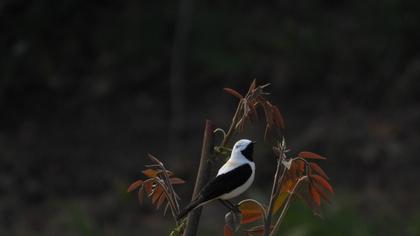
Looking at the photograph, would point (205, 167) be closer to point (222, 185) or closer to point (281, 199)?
point (222, 185)

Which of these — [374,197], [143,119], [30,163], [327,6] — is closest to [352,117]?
[374,197]

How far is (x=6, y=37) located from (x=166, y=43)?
1386 millimetres

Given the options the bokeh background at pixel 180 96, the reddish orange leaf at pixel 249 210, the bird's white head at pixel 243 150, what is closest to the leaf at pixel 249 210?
the reddish orange leaf at pixel 249 210

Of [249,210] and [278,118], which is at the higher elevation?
[278,118]

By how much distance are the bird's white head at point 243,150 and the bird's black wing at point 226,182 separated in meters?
0.03

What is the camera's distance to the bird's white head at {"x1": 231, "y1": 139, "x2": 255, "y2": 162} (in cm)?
161

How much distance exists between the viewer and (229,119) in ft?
20.1

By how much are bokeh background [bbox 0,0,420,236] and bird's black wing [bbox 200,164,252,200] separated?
3624 mm

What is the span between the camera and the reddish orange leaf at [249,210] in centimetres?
155

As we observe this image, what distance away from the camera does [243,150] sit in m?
1.63

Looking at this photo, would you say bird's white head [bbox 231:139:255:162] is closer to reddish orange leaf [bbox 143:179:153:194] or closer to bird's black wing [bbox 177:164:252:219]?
bird's black wing [bbox 177:164:252:219]

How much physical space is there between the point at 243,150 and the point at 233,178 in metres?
0.08

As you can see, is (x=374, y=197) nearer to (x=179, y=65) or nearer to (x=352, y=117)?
(x=352, y=117)

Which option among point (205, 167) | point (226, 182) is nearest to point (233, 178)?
point (226, 182)
